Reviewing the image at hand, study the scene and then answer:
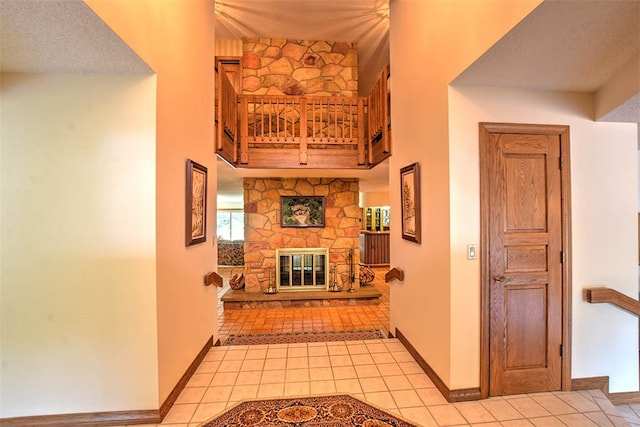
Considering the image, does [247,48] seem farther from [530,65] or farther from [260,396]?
[260,396]

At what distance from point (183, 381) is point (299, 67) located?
16.9 feet

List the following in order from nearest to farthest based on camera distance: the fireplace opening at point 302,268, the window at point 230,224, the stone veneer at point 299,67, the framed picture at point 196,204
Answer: the framed picture at point 196,204, the stone veneer at point 299,67, the fireplace opening at point 302,268, the window at point 230,224

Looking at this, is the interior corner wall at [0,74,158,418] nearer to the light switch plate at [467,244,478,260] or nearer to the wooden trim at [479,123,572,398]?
the light switch plate at [467,244,478,260]

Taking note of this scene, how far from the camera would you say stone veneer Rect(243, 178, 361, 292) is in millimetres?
5516

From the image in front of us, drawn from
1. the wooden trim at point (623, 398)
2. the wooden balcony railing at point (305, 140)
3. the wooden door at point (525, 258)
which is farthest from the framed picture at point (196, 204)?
the wooden trim at point (623, 398)

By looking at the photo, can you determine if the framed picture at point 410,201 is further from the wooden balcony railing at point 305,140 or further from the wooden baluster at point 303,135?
the wooden baluster at point 303,135

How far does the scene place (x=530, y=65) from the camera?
180 cm

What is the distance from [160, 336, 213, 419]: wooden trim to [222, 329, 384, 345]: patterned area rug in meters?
0.74

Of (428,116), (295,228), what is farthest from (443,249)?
(295,228)

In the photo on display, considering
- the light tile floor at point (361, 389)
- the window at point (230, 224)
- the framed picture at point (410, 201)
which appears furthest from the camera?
the window at point (230, 224)

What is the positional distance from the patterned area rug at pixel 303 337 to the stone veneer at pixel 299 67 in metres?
4.18

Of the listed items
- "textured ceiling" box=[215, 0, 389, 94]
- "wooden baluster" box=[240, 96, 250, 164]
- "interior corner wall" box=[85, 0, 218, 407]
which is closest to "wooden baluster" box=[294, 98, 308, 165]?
"wooden baluster" box=[240, 96, 250, 164]

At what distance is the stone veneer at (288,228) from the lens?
5.52 m

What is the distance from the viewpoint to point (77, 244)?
1.80 metres
